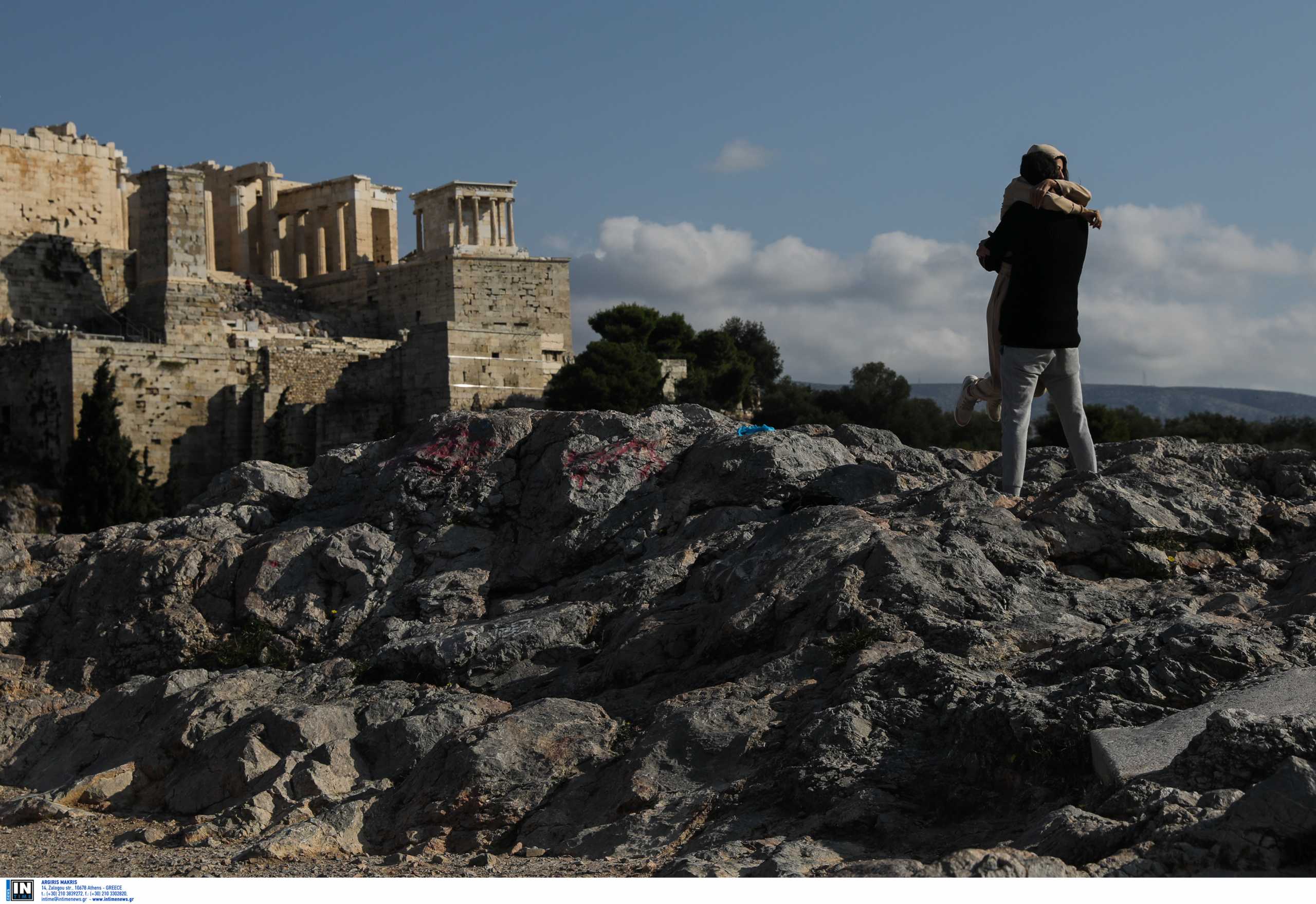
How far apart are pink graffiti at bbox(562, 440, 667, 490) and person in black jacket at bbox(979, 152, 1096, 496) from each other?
8.63ft

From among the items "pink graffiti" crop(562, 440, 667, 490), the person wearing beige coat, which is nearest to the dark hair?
the person wearing beige coat

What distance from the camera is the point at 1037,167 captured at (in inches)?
352

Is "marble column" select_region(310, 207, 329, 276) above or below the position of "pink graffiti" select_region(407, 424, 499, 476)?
above

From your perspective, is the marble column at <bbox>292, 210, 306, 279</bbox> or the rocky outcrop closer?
the rocky outcrop

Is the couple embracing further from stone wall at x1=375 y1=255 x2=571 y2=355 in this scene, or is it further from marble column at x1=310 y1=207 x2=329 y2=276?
marble column at x1=310 y1=207 x2=329 y2=276

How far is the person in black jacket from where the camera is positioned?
29.3ft

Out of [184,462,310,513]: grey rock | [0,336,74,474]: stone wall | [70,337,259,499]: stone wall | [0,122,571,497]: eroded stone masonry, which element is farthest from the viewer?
[0,122,571,497]: eroded stone masonry

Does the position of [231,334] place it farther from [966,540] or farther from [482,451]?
[966,540]

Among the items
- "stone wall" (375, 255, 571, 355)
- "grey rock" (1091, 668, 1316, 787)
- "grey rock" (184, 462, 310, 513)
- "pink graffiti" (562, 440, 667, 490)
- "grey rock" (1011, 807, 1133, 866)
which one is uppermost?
"stone wall" (375, 255, 571, 355)

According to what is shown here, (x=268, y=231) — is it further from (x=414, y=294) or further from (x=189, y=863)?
(x=189, y=863)

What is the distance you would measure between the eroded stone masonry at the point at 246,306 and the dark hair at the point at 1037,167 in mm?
29808

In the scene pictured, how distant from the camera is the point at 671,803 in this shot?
7.01m

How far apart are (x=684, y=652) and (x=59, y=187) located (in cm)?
4023

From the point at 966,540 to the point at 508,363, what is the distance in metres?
32.1
